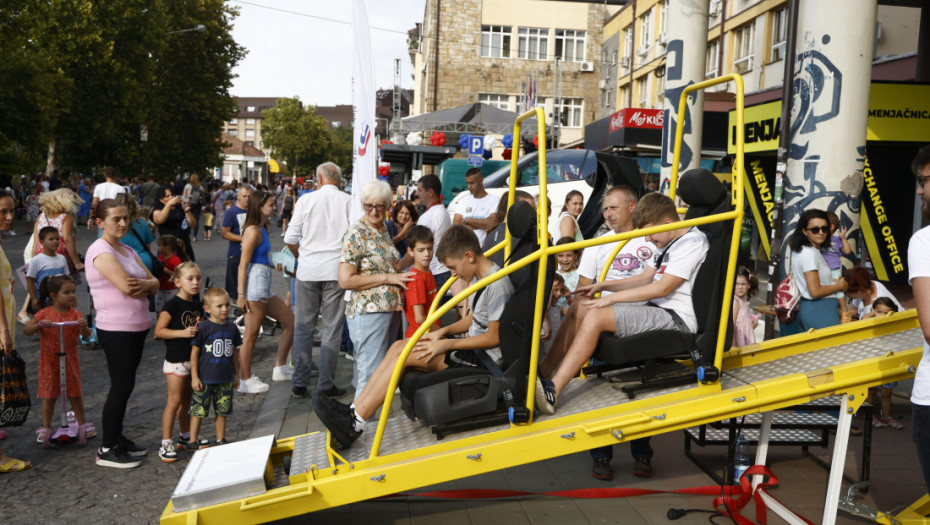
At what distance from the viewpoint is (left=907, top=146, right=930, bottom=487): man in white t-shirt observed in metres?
3.40

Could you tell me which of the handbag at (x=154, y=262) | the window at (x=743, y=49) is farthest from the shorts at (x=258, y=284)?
the window at (x=743, y=49)

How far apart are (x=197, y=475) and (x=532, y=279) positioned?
2.05 meters

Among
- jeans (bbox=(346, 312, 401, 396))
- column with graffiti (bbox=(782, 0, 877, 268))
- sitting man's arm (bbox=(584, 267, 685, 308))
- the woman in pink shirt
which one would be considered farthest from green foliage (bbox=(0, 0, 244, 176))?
sitting man's arm (bbox=(584, 267, 685, 308))

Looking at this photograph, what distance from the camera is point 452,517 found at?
4871mm

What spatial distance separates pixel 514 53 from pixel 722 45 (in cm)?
2364

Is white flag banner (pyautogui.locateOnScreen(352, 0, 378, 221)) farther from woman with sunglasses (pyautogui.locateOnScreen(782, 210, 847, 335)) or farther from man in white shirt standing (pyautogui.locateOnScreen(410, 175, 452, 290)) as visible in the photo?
woman with sunglasses (pyautogui.locateOnScreen(782, 210, 847, 335))

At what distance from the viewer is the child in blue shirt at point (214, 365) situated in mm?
5625

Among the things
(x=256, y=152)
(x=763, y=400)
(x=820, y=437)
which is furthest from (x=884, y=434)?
(x=256, y=152)

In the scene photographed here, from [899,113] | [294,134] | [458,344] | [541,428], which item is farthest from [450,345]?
[294,134]

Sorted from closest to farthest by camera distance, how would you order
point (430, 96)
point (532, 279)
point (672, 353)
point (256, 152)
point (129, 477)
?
point (532, 279)
point (672, 353)
point (129, 477)
point (430, 96)
point (256, 152)

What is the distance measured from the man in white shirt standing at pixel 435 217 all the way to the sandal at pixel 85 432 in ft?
11.8

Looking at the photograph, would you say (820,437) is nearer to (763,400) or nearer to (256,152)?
(763,400)

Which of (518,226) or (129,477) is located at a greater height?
(518,226)

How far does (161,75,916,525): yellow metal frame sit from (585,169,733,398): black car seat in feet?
0.22
